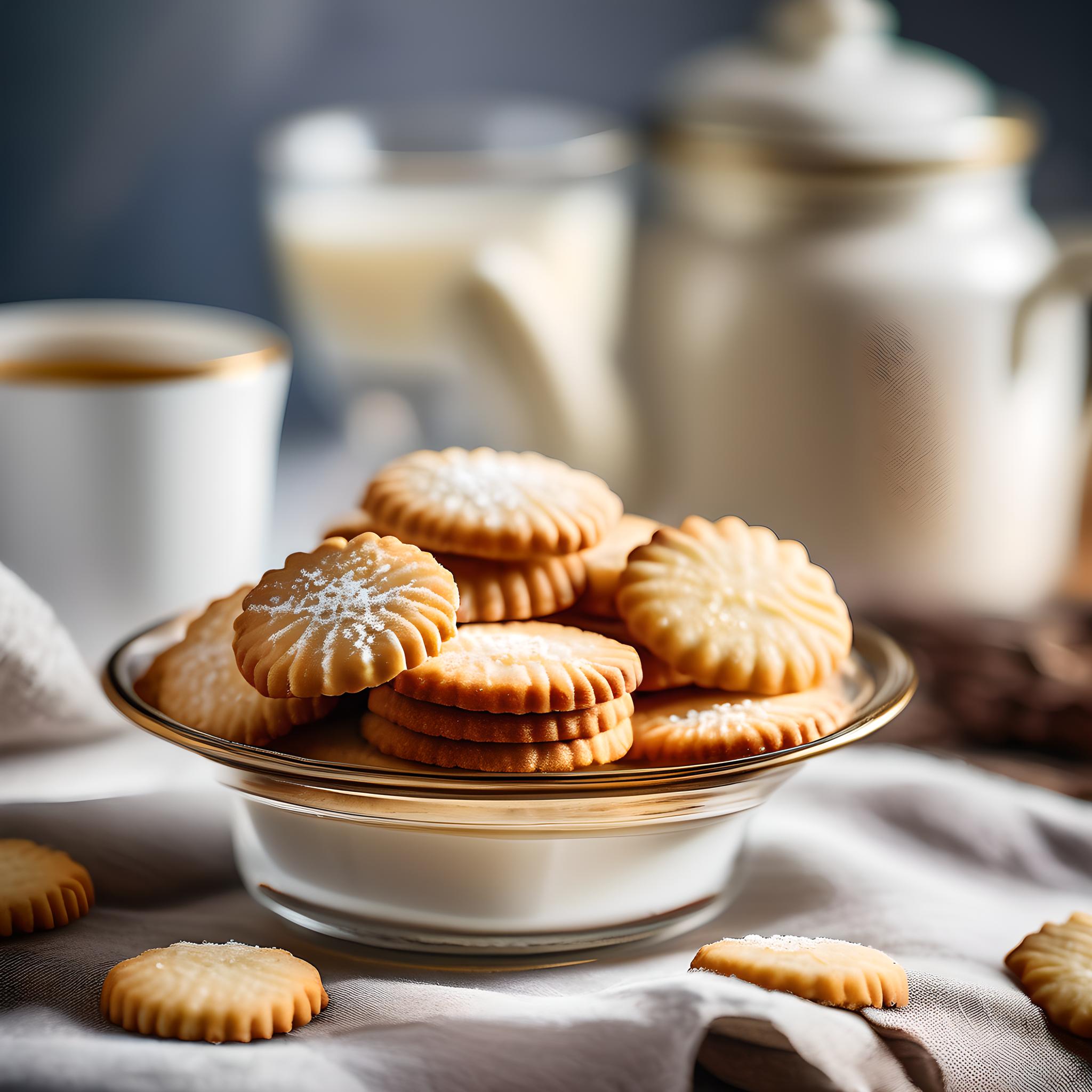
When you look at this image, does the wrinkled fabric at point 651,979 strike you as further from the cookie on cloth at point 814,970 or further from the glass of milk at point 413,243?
the glass of milk at point 413,243

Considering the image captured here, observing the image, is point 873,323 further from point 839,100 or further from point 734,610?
point 734,610

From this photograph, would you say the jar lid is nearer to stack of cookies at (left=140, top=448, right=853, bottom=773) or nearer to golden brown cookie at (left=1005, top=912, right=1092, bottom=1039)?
stack of cookies at (left=140, top=448, right=853, bottom=773)

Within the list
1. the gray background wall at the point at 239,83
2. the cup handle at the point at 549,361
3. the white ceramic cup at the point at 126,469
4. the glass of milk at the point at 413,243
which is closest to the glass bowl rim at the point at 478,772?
the white ceramic cup at the point at 126,469

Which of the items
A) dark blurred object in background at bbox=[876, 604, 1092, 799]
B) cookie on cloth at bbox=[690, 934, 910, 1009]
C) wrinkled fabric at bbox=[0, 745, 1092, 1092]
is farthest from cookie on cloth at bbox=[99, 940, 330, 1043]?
dark blurred object in background at bbox=[876, 604, 1092, 799]

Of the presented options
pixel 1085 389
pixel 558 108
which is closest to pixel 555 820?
pixel 1085 389

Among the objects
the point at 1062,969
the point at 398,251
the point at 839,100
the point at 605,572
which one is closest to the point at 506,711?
the point at 605,572

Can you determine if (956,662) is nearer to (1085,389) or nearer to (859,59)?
(1085,389)
